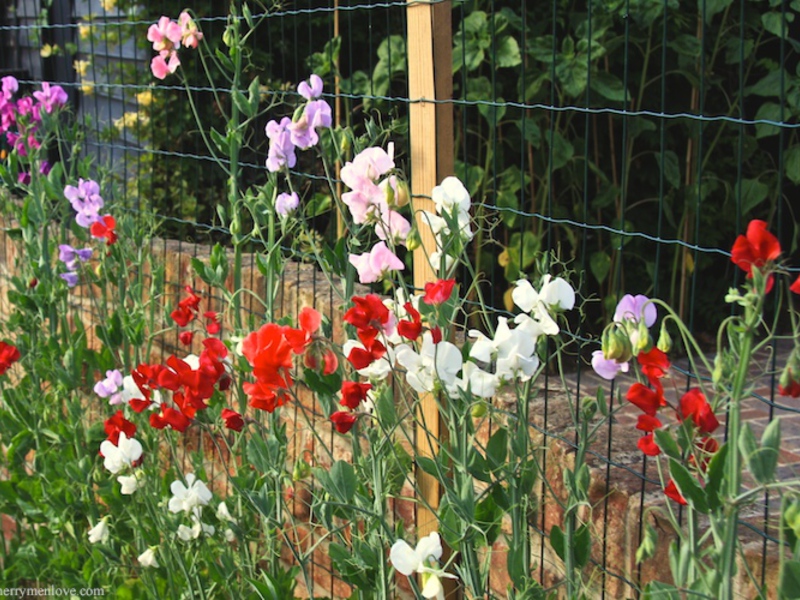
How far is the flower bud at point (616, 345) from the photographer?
1359 mm

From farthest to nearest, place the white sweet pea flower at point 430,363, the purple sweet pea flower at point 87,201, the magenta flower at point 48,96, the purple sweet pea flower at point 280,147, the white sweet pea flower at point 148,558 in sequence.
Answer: the magenta flower at point 48,96, the purple sweet pea flower at point 87,201, the white sweet pea flower at point 148,558, the purple sweet pea flower at point 280,147, the white sweet pea flower at point 430,363

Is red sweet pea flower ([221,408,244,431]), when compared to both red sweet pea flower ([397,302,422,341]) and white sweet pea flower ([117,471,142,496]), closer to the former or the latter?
red sweet pea flower ([397,302,422,341])

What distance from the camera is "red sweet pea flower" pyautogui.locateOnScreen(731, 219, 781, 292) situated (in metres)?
1.20

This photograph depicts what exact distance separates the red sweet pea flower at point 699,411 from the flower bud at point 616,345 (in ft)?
0.32

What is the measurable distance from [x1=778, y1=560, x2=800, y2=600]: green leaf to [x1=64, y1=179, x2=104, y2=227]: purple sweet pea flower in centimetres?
224

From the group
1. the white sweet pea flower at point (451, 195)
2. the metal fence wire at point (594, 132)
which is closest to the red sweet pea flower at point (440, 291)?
the white sweet pea flower at point (451, 195)

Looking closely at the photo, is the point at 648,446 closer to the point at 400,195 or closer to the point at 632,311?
the point at 632,311

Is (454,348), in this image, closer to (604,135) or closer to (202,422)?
(202,422)

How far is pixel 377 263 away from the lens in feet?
5.53

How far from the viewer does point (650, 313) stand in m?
1.49

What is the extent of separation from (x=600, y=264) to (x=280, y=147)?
184 cm

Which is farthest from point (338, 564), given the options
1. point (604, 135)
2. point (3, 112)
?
point (604, 135)

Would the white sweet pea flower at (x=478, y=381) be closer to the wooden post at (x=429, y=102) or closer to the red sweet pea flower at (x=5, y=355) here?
the wooden post at (x=429, y=102)

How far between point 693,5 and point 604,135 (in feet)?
1.81
